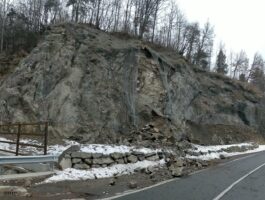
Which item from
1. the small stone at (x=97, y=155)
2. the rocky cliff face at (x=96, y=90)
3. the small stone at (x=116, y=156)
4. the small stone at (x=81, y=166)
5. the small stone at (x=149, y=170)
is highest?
the rocky cliff face at (x=96, y=90)

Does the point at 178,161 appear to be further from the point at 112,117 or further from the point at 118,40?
the point at 118,40

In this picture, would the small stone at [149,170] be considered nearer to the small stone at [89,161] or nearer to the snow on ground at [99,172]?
the snow on ground at [99,172]

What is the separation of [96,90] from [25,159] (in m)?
12.8

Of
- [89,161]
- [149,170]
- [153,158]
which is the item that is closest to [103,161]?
[89,161]

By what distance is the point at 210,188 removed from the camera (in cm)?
1330

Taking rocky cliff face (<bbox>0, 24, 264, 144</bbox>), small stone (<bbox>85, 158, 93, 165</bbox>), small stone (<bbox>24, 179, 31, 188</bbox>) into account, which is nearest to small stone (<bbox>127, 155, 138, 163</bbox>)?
small stone (<bbox>85, 158, 93, 165</bbox>)

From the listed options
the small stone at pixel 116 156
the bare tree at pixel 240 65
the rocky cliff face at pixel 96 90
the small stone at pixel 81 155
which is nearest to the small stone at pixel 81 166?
→ the small stone at pixel 81 155

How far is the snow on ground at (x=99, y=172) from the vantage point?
1313 centimetres

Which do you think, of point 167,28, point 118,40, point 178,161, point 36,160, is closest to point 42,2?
point 167,28

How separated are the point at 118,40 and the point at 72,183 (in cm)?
1933

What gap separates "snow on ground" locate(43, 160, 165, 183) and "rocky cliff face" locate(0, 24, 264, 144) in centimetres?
631

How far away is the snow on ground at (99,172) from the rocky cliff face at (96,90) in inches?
248

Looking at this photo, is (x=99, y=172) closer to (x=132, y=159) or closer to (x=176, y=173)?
(x=132, y=159)

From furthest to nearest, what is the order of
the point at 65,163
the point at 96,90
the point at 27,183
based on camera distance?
the point at 96,90 → the point at 65,163 → the point at 27,183
